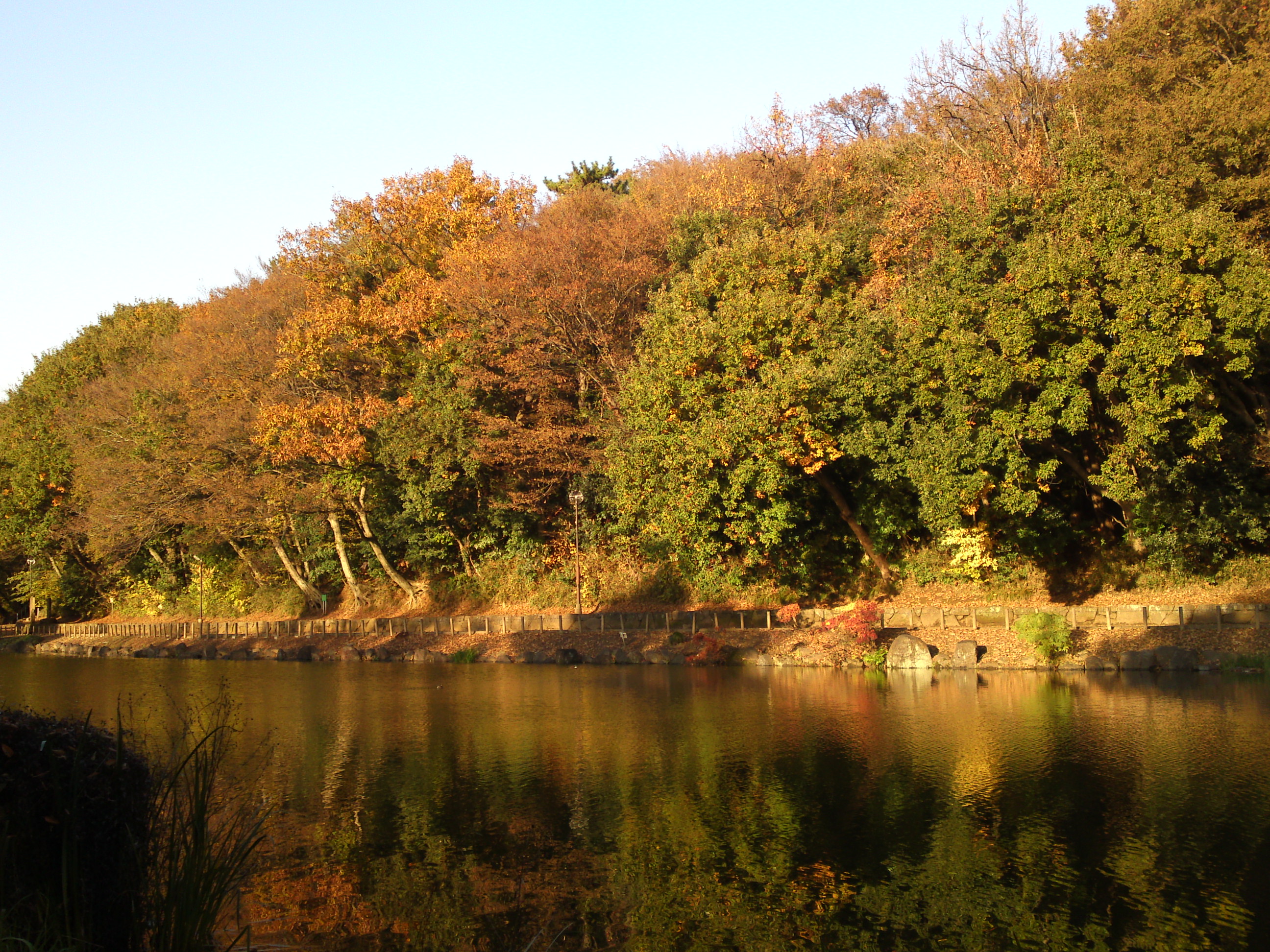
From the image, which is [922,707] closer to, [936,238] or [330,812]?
[330,812]

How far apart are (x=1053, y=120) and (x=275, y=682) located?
2567 cm

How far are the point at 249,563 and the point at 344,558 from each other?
886cm

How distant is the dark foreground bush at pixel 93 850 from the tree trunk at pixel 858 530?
2390 cm

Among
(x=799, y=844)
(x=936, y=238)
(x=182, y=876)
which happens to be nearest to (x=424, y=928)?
(x=182, y=876)

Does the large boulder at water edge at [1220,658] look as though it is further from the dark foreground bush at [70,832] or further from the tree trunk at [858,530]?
the dark foreground bush at [70,832]

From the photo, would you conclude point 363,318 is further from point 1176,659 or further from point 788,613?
point 1176,659

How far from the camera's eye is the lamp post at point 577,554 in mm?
32094

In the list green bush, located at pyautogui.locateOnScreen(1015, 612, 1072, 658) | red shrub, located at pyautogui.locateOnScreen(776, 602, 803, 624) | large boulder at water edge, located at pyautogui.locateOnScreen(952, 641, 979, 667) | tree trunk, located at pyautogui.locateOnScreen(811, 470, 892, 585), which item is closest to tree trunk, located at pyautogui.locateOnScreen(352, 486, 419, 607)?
red shrub, located at pyautogui.locateOnScreen(776, 602, 803, 624)

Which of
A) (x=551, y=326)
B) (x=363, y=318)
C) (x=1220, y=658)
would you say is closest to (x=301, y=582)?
(x=363, y=318)

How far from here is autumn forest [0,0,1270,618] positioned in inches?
843

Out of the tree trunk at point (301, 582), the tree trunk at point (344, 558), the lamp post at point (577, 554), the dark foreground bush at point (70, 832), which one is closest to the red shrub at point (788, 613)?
the lamp post at point (577, 554)

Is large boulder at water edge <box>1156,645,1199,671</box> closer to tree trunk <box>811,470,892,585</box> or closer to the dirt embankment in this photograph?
the dirt embankment

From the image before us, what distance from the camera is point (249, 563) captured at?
46.8 meters

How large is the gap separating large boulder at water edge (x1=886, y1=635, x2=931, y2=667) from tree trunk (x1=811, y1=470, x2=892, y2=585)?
602 centimetres
